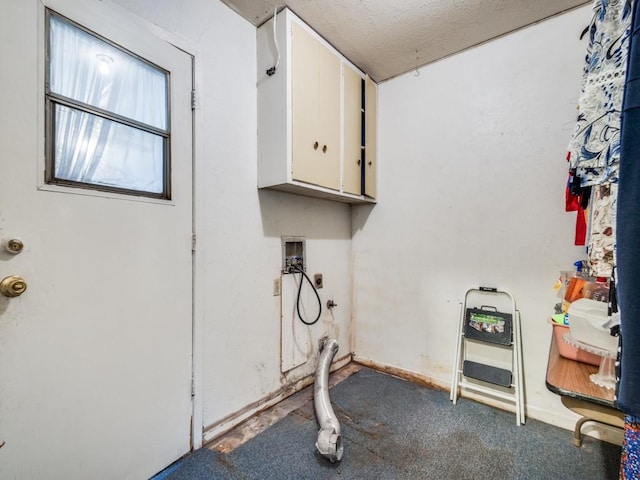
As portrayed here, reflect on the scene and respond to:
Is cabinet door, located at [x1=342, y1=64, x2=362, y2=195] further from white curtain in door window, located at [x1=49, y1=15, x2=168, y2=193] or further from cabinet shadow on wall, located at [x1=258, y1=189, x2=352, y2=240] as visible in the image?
white curtain in door window, located at [x1=49, y1=15, x2=168, y2=193]

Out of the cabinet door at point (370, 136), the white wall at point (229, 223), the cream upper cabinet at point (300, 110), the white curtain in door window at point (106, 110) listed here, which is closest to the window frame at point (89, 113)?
the white curtain in door window at point (106, 110)

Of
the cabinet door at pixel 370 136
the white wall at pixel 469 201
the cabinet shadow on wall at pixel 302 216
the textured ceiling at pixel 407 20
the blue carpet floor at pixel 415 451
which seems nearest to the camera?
the blue carpet floor at pixel 415 451

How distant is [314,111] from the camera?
1.93 metres

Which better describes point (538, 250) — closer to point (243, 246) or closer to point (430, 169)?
point (430, 169)

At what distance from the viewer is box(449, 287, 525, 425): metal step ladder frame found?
6.16 ft

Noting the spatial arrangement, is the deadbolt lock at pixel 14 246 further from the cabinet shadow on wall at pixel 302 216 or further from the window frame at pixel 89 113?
the cabinet shadow on wall at pixel 302 216

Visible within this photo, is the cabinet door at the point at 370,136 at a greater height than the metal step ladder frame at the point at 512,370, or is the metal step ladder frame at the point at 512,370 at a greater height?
the cabinet door at the point at 370,136

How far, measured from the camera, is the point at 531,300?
1929mm

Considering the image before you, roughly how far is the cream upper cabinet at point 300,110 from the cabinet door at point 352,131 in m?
0.02

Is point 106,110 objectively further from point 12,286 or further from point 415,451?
point 415,451

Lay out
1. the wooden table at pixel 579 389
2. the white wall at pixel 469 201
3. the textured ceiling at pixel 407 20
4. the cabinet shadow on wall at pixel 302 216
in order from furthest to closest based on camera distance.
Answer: the cabinet shadow on wall at pixel 302 216 → the white wall at pixel 469 201 → the textured ceiling at pixel 407 20 → the wooden table at pixel 579 389

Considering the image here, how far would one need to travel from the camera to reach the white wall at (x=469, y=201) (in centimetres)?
184

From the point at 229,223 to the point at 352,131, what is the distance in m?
1.26

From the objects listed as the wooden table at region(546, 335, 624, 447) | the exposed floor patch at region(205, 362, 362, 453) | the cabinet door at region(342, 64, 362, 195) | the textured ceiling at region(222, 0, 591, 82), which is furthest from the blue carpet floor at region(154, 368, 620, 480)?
the textured ceiling at region(222, 0, 591, 82)
